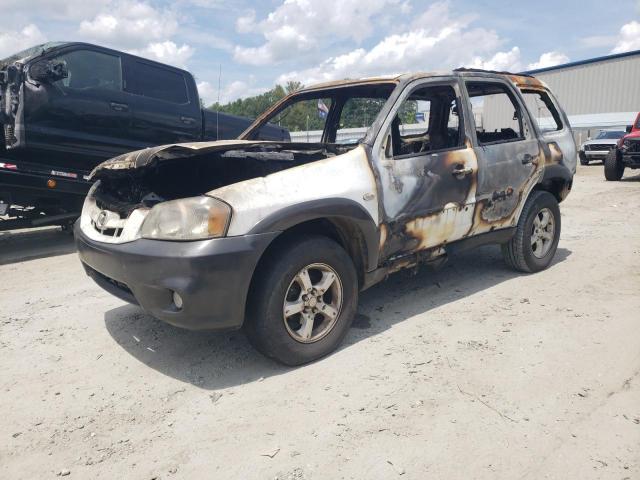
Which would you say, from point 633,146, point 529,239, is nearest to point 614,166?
point 633,146

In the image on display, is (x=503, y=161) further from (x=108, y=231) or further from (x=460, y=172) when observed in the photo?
(x=108, y=231)

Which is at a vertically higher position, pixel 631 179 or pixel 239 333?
pixel 239 333

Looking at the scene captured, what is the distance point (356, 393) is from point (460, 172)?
74.1 inches

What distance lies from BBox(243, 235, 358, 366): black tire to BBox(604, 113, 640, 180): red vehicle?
486 inches

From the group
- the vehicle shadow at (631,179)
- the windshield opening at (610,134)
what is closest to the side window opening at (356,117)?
the vehicle shadow at (631,179)

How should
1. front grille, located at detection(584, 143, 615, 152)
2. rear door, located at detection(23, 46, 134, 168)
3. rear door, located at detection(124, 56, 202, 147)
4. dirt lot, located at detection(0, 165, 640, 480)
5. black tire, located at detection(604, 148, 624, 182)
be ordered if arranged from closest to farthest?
dirt lot, located at detection(0, 165, 640, 480) → rear door, located at detection(23, 46, 134, 168) → rear door, located at detection(124, 56, 202, 147) → black tire, located at detection(604, 148, 624, 182) → front grille, located at detection(584, 143, 615, 152)

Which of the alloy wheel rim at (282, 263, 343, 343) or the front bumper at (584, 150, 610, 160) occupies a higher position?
the alloy wheel rim at (282, 263, 343, 343)

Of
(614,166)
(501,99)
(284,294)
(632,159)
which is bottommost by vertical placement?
(614,166)

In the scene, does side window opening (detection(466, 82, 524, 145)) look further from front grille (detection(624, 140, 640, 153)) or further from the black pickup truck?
front grille (detection(624, 140, 640, 153))

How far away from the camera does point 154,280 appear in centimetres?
258

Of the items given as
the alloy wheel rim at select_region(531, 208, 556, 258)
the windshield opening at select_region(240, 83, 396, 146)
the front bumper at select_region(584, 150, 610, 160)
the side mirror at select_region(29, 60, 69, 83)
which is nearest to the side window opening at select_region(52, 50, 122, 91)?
the side mirror at select_region(29, 60, 69, 83)

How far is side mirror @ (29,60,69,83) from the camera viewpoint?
203 inches

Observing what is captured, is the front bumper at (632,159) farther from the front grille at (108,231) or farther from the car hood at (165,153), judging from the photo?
the front grille at (108,231)

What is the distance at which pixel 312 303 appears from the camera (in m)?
2.96
